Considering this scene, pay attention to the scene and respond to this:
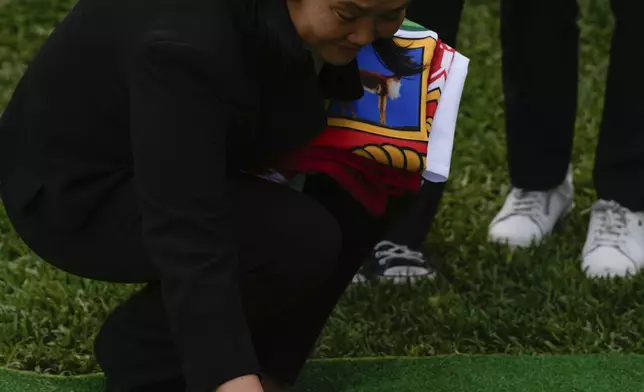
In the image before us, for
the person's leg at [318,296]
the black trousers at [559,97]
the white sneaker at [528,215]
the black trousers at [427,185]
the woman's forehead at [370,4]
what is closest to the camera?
the woman's forehead at [370,4]

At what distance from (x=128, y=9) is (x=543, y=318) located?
114 cm

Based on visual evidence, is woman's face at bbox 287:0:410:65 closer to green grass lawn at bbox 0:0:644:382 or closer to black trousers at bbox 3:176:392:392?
black trousers at bbox 3:176:392:392

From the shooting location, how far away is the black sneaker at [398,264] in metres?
2.62

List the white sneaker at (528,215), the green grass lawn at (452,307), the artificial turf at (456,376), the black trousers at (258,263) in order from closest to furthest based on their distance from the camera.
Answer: the black trousers at (258,263) → the artificial turf at (456,376) → the green grass lawn at (452,307) → the white sneaker at (528,215)

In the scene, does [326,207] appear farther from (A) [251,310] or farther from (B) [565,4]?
(B) [565,4]

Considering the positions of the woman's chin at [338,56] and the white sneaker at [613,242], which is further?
the white sneaker at [613,242]

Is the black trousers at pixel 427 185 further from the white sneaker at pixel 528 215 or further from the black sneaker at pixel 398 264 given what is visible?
the white sneaker at pixel 528 215

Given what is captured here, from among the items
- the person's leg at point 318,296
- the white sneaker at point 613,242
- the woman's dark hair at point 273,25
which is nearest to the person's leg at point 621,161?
the white sneaker at point 613,242

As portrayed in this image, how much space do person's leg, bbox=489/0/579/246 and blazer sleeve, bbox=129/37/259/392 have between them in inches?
53.6

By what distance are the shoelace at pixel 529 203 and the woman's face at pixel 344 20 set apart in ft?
4.43

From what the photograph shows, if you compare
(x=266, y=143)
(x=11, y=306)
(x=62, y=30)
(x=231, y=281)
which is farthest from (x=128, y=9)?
(x=11, y=306)

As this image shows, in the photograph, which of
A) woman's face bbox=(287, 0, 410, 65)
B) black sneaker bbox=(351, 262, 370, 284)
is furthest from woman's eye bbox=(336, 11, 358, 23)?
black sneaker bbox=(351, 262, 370, 284)

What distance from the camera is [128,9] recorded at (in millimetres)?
1671

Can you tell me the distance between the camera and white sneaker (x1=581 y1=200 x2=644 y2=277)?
264 centimetres
